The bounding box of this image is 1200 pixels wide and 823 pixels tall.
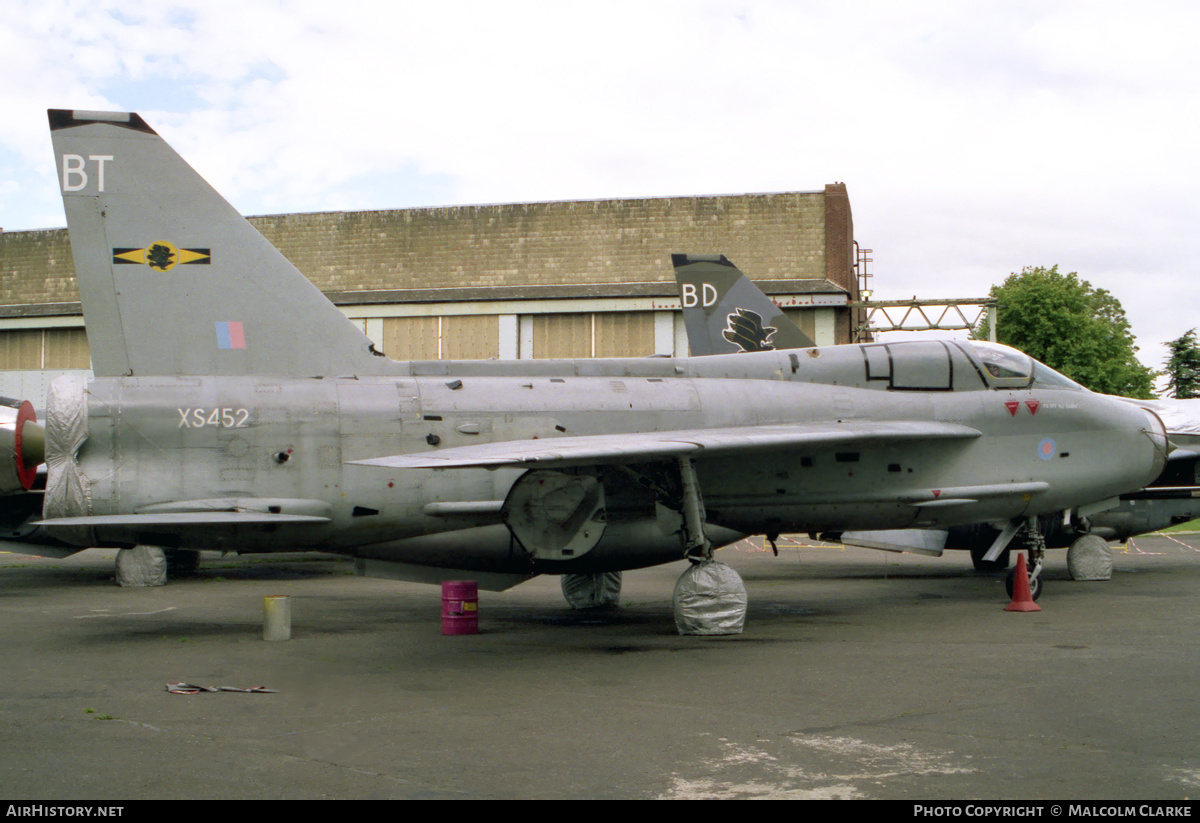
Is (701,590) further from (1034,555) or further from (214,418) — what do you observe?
(214,418)

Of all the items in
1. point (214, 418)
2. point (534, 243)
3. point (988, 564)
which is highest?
point (534, 243)

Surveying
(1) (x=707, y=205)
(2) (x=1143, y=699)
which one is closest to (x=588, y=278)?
(1) (x=707, y=205)

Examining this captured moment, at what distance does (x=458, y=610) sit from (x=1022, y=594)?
654 cm

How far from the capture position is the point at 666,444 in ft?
30.5

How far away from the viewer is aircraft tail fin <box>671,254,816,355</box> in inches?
873

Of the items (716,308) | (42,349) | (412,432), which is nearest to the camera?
(412,432)

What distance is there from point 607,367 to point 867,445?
3.03 metres

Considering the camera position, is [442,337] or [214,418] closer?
[214,418]

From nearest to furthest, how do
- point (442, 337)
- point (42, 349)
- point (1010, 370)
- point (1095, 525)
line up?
point (1010, 370) < point (1095, 525) < point (442, 337) < point (42, 349)

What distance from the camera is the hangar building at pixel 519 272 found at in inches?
1238

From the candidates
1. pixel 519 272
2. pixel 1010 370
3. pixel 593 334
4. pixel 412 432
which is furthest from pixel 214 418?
pixel 519 272

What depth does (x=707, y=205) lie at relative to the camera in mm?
33094

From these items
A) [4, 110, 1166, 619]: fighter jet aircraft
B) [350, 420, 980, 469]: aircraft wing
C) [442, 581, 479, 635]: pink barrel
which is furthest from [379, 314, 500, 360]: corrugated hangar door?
[350, 420, 980, 469]: aircraft wing

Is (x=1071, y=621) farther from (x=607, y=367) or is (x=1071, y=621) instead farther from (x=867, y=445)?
(x=607, y=367)
